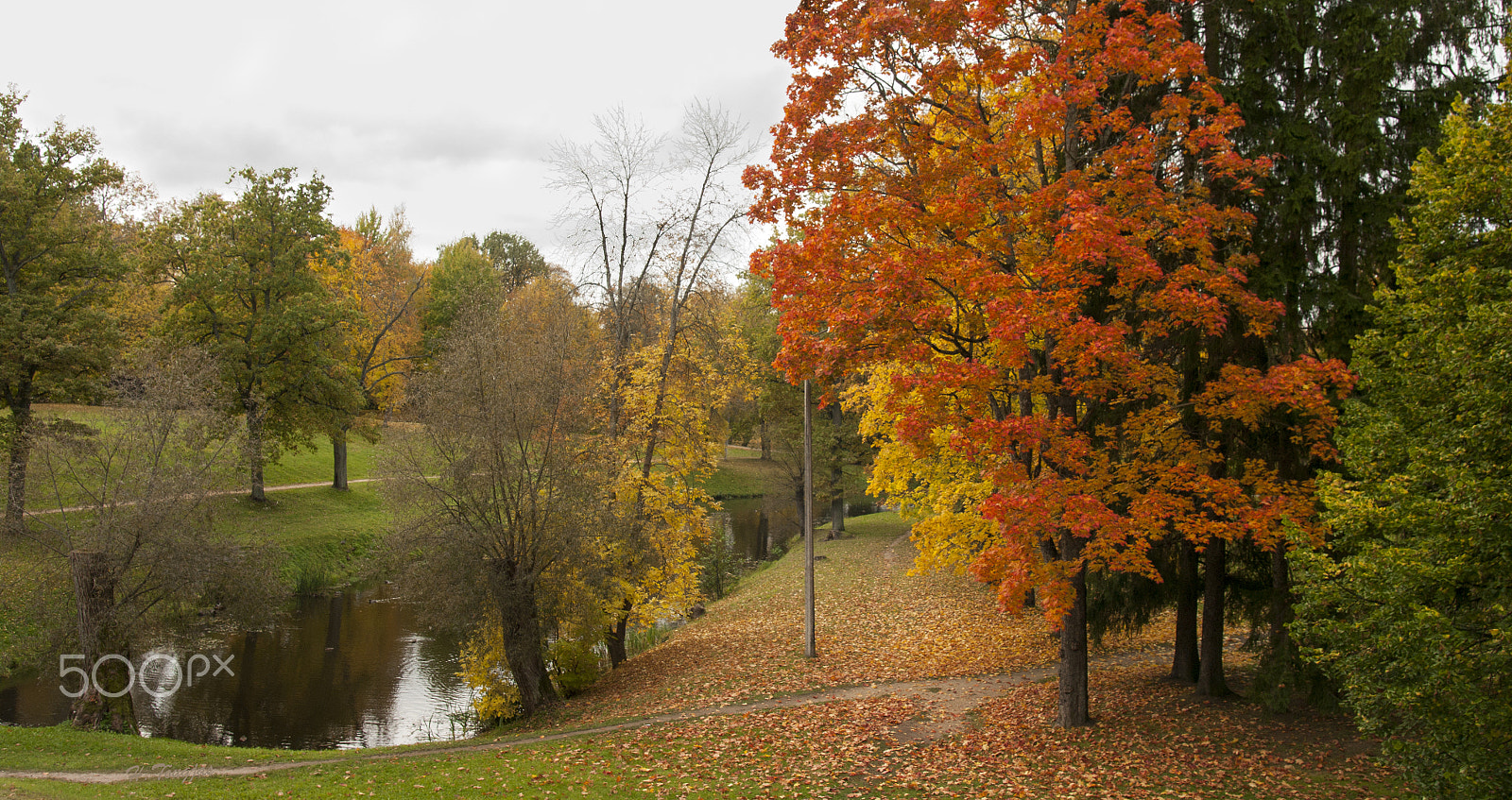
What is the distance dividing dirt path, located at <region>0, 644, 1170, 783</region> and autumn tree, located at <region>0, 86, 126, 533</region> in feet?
53.7

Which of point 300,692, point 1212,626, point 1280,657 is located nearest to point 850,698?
point 1212,626

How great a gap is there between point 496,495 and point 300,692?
321 inches

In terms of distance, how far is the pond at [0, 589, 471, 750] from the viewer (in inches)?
609

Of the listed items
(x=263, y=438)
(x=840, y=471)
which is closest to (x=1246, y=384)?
(x=840, y=471)

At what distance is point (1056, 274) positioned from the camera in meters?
8.36

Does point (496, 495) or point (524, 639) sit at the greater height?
point (496, 495)

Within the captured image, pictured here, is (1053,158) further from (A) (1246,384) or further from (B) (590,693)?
(B) (590,693)

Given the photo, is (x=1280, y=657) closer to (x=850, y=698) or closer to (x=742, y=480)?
(x=850, y=698)

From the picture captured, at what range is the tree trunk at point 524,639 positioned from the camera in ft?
46.0

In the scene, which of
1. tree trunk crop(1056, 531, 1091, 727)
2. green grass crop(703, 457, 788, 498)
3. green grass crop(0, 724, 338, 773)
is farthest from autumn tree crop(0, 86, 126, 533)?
green grass crop(703, 457, 788, 498)

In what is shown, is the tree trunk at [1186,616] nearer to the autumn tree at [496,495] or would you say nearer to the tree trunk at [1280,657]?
the tree trunk at [1280,657]

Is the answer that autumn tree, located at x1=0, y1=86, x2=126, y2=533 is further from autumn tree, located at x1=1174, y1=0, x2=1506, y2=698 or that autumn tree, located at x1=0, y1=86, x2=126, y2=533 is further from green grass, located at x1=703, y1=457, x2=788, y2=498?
green grass, located at x1=703, y1=457, x2=788, y2=498

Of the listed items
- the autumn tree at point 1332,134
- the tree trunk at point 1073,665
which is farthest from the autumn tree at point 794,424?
the autumn tree at point 1332,134

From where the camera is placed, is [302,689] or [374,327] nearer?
[302,689]
